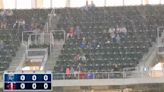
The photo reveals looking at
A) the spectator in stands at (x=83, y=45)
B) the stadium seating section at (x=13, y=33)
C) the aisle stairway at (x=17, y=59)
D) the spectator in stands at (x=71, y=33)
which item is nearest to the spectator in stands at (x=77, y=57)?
the spectator in stands at (x=83, y=45)

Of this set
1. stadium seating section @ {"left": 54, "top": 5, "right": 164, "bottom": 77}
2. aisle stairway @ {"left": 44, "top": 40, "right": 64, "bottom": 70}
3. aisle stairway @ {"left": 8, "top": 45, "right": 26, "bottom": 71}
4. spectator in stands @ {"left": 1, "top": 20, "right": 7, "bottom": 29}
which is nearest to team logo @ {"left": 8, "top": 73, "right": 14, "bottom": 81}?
stadium seating section @ {"left": 54, "top": 5, "right": 164, "bottom": 77}

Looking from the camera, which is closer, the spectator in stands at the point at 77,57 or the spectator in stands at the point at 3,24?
the spectator in stands at the point at 77,57

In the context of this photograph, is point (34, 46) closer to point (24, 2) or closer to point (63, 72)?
point (63, 72)

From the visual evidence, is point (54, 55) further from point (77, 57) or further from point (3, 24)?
point (3, 24)

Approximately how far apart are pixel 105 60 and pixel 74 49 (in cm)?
183

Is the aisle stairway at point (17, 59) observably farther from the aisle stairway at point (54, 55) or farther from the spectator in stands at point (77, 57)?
the spectator in stands at point (77, 57)
